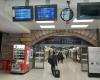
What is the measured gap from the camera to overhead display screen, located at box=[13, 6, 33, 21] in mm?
6414

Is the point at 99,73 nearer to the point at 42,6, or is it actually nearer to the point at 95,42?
the point at 95,42

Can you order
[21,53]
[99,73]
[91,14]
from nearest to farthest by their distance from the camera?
1. [91,14]
2. [99,73]
3. [21,53]

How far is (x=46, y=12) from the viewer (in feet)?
20.9

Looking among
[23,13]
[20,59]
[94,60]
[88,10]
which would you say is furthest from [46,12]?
[20,59]

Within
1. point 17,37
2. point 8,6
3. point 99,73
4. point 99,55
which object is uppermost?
point 8,6

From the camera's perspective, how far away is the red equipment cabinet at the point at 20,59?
13.2 metres

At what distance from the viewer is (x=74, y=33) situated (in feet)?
52.7

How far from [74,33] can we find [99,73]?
4518 mm

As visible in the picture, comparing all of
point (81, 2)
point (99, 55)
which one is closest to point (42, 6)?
point (81, 2)

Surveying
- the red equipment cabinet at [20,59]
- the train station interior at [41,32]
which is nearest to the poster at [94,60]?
the train station interior at [41,32]

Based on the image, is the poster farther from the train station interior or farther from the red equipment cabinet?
the red equipment cabinet

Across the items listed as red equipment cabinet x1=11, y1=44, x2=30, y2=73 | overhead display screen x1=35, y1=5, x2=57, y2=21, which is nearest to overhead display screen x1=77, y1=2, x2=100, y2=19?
overhead display screen x1=35, y1=5, x2=57, y2=21

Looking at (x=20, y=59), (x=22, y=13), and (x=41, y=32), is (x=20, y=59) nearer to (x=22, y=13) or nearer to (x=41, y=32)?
(x=41, y=32)

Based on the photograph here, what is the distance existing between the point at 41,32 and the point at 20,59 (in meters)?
3.48
